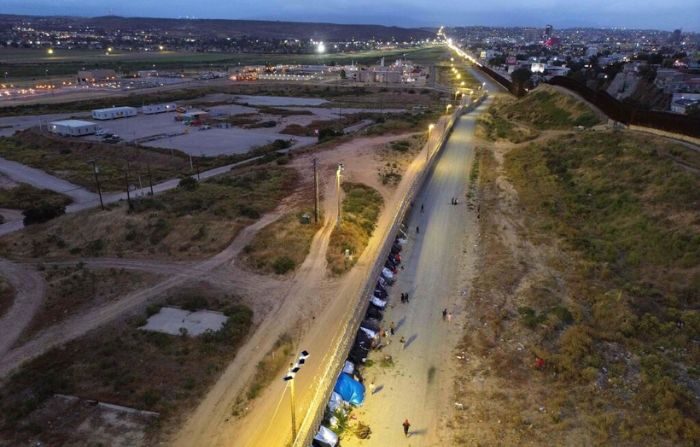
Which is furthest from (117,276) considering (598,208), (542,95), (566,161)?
(542,95)

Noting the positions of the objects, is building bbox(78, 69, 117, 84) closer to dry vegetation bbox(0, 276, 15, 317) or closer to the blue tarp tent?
dry vegetation bbox(0, 276, 15, 317)

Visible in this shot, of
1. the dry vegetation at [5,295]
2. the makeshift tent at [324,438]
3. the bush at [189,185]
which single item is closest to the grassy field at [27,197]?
the bush at [189,185]

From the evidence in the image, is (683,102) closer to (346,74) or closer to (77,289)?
(77,289)

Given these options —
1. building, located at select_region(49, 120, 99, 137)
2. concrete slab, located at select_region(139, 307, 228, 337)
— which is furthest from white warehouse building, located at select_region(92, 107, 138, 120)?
concrete slab, located at select_region(139, 307, 228, 337)

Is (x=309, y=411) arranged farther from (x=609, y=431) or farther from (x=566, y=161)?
(x=566, y=161)

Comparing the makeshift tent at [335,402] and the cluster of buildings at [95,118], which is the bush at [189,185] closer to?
the makeshift tent at [335,402]
